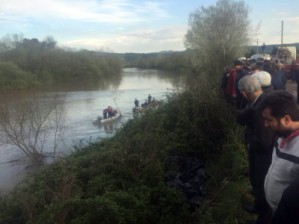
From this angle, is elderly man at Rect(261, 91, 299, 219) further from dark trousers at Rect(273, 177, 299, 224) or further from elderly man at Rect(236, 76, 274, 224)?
elderly man at Rect(236, 76, 274, 224)

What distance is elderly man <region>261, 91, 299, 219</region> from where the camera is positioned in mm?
2545

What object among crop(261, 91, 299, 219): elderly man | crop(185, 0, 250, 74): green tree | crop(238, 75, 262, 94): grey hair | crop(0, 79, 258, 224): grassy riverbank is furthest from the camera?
crop(185, 0, 250, 74): green tree

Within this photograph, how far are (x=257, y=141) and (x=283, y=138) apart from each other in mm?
1656

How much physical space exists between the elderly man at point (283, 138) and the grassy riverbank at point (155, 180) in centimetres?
231

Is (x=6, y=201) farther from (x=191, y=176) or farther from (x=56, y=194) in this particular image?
(x=191, y=176)

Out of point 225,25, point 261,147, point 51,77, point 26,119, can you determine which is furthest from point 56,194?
point 51,77

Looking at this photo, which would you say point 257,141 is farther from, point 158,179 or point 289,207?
point 158,179

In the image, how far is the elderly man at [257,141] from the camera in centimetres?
421

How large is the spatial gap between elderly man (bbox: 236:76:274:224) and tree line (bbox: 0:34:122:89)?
5842 cm

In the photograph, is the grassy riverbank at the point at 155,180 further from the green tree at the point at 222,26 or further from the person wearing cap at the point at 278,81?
the green tree at the point at 222,26

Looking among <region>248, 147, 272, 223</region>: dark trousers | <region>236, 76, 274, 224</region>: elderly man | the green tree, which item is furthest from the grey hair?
the green tree

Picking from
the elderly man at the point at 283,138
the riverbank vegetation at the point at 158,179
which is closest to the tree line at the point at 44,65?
the riverbank vegetation at the point at 158,179

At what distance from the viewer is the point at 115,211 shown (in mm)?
5535

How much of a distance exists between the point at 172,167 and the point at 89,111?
28.7 meters
